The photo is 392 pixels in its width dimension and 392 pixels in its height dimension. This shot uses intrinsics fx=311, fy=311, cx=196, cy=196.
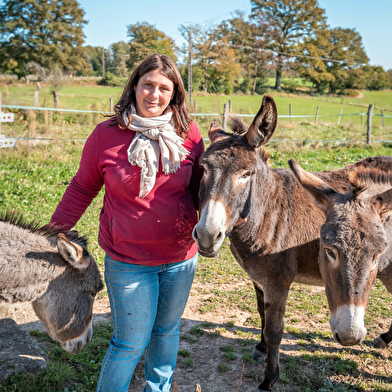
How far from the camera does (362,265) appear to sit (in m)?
2.08

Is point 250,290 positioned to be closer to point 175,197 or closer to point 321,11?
point 175,197

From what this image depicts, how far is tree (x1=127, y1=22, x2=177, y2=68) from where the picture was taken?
30594 mm

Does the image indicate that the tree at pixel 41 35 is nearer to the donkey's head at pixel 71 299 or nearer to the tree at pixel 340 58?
the tree at pixel 340 58

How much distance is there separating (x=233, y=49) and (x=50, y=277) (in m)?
45.9

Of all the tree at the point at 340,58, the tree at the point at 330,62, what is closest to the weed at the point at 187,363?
the tree at the point at 330,62

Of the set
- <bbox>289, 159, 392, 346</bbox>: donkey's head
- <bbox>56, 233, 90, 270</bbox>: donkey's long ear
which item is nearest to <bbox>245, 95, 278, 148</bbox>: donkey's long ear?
<bbox>289, 159, 392, 346</bbox>: donkey's head

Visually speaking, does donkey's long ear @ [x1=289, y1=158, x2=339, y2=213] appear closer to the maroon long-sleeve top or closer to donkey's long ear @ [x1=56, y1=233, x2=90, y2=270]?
the maroon long-sleeve top

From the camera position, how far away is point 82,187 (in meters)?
2.33

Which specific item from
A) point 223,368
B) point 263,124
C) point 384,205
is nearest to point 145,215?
point 263,124

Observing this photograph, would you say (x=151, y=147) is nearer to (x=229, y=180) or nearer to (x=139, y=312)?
(x=229, y=180)

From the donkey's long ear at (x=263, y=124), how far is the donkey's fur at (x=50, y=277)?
1.51 meters

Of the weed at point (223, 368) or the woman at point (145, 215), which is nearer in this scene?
the woman at point (145, 215)

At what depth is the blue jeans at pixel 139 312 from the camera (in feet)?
6.47

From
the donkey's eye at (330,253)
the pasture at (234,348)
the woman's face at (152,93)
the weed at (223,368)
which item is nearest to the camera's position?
the woman's face at (152,93)
